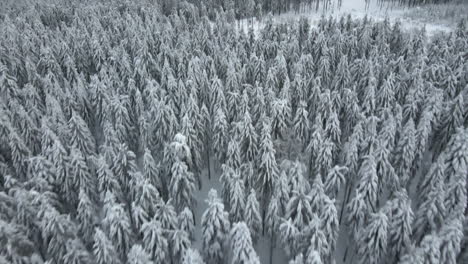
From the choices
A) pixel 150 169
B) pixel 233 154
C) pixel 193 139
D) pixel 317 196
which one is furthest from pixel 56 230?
pixel 317 196

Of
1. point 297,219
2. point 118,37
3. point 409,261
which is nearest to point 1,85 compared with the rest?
point 118,37

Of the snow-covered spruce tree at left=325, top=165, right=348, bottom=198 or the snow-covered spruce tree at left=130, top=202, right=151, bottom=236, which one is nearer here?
the snow-covered spruce tree at left=130, top=202, right=151, bottom=236

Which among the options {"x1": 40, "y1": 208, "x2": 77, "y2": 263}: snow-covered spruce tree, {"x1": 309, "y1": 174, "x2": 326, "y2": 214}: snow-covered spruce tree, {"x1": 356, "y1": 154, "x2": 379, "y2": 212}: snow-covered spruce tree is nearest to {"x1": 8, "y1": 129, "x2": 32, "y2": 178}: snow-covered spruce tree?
{"x1": 40, "y1": 208, "x2": 77, "y2": 263}: snow-covered spruce tree

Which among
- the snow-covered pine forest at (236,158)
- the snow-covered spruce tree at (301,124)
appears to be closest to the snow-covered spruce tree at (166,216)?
the snow-covered pine forest at (236,158)

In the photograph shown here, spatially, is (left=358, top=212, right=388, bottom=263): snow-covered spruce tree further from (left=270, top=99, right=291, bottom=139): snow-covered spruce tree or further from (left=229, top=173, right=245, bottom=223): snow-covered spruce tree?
(left=270, top=99, right=291, bottom=139): snow-covered spruce tree

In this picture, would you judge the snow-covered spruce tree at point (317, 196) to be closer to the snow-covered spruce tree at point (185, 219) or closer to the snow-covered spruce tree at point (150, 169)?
the snow-covered spruce tree at point (185, 219)

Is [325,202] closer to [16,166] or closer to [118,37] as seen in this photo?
[16,166]

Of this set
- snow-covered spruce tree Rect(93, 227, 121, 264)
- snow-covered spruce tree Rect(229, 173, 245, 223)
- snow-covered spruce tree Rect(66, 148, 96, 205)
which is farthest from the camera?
snow-covered spruce tree Rect(66, 148, 96, 205)
